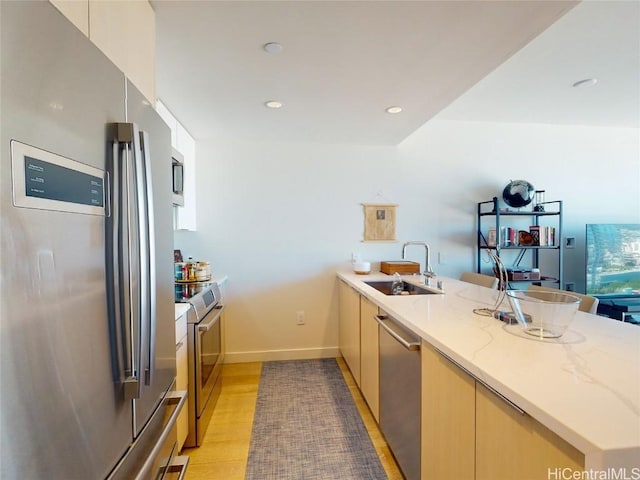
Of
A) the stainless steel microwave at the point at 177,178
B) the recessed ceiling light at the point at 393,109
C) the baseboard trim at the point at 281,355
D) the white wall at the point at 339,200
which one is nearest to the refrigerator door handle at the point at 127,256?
the stainless steel microwave at the point at 177,178

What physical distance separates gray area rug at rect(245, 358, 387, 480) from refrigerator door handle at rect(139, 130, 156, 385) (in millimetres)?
1223

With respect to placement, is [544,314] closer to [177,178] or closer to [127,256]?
[127,256]

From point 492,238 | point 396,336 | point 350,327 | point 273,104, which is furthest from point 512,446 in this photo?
point 492,238

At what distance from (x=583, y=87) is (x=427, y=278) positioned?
6.72ft

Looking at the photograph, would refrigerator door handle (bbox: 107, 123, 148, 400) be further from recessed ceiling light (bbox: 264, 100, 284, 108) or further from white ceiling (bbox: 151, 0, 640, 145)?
recessed ceiling light (bbox: 264, 100, 284, 108)

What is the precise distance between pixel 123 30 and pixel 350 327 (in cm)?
246

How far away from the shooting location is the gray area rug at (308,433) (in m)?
1.77

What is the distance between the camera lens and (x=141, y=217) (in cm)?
90

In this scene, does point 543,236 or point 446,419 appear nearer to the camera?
point 446,419

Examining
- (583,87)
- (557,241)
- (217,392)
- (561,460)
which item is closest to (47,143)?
(561,460)

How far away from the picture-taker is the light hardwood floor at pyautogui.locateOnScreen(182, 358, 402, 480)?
1.78m

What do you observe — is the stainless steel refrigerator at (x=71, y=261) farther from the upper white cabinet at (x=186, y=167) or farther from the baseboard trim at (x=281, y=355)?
the baseboard trim at (x=281, y=355)

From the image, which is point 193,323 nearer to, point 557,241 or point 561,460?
point 561,460

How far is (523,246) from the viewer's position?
3314 millimetres
